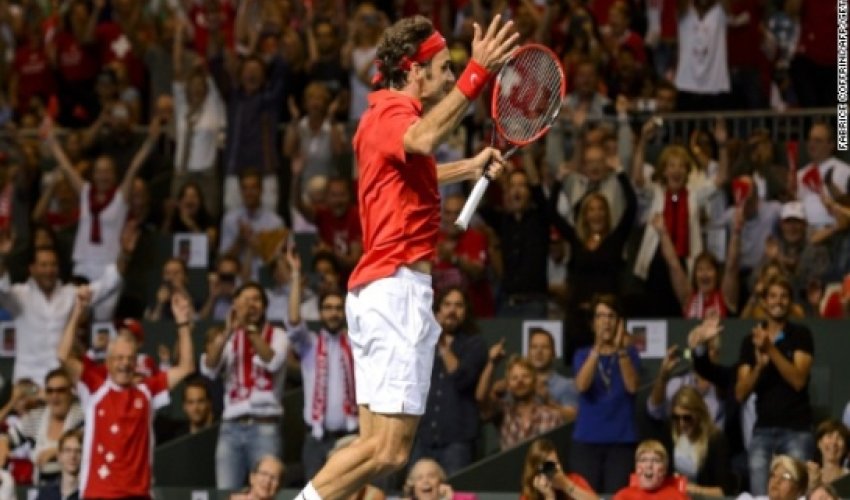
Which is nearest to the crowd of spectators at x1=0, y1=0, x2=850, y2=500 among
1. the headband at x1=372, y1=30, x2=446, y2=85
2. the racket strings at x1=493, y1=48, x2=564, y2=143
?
the racket strings at x1=493, y1=48, x2=564, y2=143

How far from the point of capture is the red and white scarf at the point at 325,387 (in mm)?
14945

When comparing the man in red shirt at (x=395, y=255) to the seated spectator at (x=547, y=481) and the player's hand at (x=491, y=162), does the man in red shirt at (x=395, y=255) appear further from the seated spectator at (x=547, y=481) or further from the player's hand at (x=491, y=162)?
the seated spectator at (x=547, y=481)

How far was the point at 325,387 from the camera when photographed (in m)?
15.0

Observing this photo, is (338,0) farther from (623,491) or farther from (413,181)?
(413,181)

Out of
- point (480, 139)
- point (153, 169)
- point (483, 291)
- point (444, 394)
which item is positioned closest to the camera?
point (444, 394)

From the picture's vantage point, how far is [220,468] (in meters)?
14.9

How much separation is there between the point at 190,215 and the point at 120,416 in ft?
14.8

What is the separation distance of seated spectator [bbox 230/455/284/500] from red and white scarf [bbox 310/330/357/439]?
1107 mm

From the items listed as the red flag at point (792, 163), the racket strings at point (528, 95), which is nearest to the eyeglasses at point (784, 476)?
the racket strings at point (528, 95)

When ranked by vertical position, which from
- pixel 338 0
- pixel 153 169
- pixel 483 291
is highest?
pixel 338 0

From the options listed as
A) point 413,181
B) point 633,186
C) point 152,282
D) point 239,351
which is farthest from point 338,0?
point 413,181

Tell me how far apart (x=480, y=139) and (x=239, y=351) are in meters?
4.00

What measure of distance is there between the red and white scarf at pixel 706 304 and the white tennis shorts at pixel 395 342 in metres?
6.50

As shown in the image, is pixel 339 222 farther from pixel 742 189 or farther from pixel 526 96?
pixel 526 96
